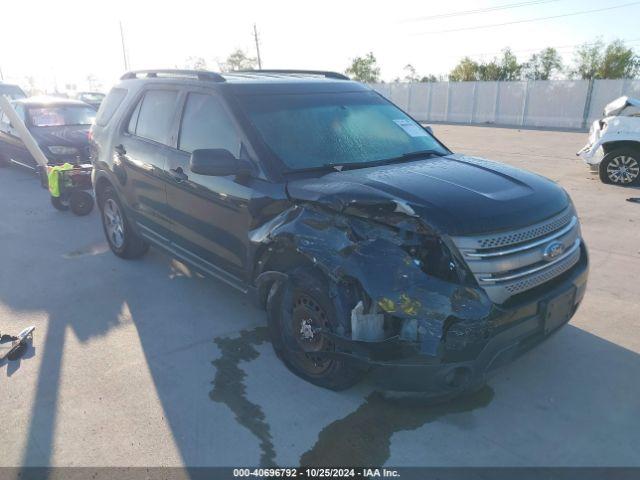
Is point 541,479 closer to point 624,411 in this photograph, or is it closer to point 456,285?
point 624,411

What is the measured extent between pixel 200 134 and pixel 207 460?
242 centimetres

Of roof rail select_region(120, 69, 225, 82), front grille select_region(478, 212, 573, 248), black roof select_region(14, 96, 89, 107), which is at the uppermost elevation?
roof rail select_region(120, 69, 225, 82)

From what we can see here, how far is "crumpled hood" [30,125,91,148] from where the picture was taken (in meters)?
9.59

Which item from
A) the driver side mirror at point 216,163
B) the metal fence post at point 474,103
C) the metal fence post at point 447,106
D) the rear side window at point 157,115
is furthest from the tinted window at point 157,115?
the metal fence post at point 447,106

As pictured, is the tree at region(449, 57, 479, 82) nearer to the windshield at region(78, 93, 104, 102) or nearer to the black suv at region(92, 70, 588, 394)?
the windshield at region(78, 93, 104, 102)

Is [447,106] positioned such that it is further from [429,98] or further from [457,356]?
[457,356]

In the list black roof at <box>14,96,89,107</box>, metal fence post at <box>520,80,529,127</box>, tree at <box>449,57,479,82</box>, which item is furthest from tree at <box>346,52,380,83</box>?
black roof at <box>14,96,89,107</box>

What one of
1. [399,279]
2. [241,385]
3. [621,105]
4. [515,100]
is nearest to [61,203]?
[241,385]

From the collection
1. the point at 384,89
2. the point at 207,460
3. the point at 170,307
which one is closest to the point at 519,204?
the point at 207,460

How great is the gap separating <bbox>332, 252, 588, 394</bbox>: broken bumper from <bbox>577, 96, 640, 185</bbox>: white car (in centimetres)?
779

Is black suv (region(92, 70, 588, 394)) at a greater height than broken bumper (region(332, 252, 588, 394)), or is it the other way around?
black suv (region(92, 70, 588, 394))

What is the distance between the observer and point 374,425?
2.93 m

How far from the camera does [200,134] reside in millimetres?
3965

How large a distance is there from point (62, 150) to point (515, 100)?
2655 centimetres
